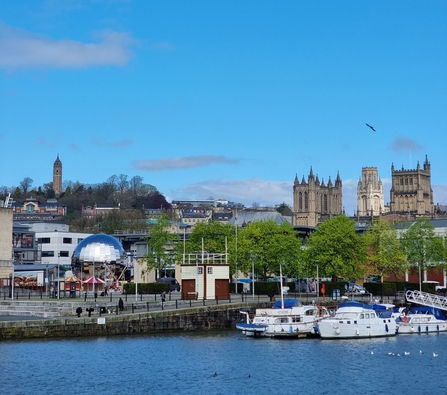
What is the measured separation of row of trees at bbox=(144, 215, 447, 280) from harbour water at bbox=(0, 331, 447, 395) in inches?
1394

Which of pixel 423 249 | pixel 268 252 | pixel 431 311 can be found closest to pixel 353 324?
pixel 431 311

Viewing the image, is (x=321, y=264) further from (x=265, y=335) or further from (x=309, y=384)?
(x=309, y=384)

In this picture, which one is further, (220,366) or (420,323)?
(420,323)

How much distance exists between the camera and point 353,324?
2913 inches

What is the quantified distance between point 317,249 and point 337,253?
105 inches

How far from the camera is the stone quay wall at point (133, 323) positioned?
70625 millimetres

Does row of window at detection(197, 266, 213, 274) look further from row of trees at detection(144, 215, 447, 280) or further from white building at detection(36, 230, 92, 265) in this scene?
white building at detection(36, 230, 92, 265)

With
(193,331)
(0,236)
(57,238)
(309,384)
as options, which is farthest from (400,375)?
(57,238)

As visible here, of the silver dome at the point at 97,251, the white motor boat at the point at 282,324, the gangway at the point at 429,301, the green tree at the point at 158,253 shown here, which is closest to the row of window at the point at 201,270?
the white motor boat at the point at 282,324

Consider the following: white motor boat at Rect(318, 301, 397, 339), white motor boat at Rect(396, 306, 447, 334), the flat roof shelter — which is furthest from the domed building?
white motor boat at Rect(318, 301, 397, 339)

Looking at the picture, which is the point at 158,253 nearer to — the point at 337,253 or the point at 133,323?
the point at 337,253

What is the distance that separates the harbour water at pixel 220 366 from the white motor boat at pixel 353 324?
1.25m

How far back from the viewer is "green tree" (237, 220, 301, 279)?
374ft

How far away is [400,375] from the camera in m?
54.8
